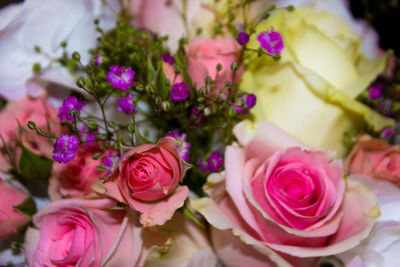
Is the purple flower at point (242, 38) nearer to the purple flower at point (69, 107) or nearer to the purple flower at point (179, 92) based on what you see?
the purple flower at point (179, 92)

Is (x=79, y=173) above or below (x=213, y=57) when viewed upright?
below

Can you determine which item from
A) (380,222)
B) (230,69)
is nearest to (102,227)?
(230,69)

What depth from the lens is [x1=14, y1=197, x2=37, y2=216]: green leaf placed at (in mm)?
720

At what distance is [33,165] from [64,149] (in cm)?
21

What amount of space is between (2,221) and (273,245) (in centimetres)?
47

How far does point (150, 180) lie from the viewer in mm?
546

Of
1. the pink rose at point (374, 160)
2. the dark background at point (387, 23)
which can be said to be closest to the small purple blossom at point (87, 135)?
the pink rose at point (374, 160)

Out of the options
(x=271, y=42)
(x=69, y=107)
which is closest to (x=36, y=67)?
(x=69, y=107)

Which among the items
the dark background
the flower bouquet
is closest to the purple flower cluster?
the flower bouquet

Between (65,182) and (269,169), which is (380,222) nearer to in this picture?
(269,169)

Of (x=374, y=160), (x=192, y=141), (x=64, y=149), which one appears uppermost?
(x=64, y=149)

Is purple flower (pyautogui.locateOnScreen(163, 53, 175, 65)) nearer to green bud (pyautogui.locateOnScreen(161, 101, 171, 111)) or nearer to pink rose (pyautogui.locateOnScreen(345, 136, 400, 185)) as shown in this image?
green bud (pyautogui.locateOnScreen(161, 101, 171, 111))

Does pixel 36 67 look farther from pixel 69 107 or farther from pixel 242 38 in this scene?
pixel 242 38

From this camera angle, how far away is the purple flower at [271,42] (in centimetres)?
66
